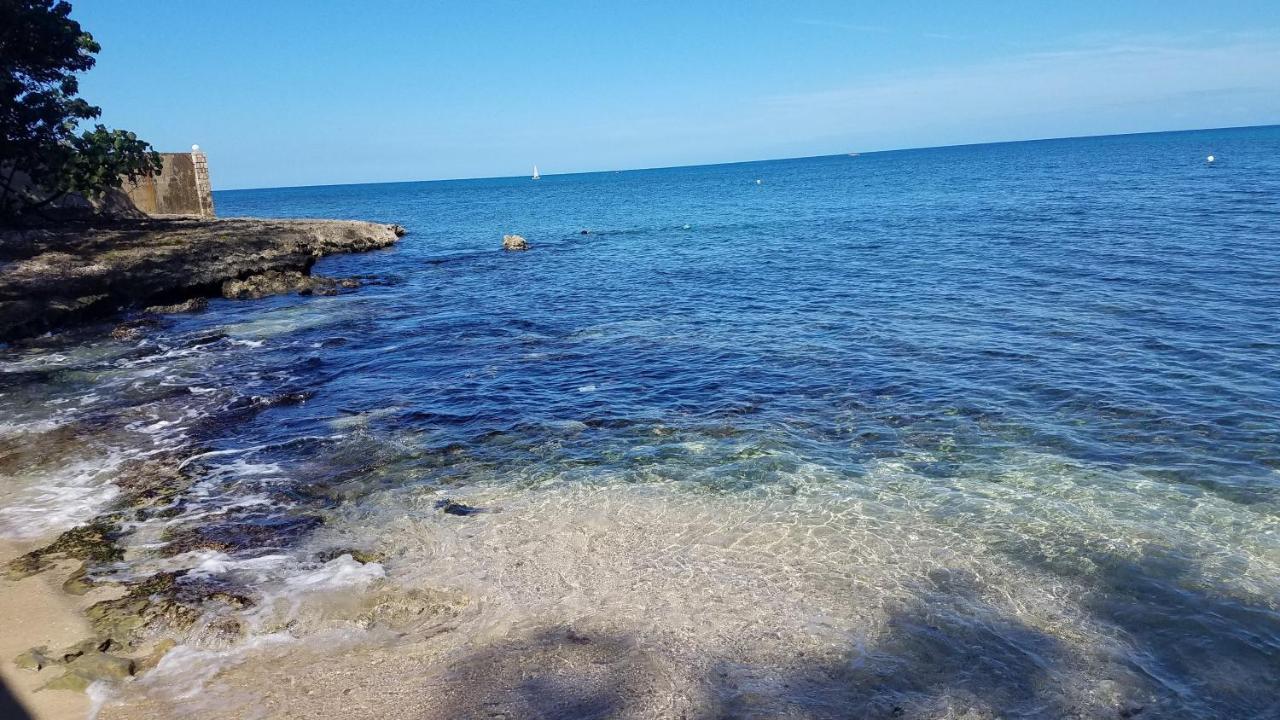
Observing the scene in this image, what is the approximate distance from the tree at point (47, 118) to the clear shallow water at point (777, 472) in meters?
12.5

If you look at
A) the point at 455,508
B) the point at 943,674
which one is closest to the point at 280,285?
the point at 455,508

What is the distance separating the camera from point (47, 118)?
105 ft

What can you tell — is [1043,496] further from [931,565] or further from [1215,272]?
[1215,272]

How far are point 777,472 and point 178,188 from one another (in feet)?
161

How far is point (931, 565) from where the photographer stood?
934 centimetres

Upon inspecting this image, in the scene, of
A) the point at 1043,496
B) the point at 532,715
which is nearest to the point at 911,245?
the point at 1043,496

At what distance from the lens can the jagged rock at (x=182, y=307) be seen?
28334 mm

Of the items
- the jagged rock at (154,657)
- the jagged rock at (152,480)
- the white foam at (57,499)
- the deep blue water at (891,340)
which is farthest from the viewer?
the deep blue water at (891,340)

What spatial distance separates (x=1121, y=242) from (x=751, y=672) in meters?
35.1

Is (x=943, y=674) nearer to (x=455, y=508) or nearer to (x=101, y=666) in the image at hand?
(x=455, y=508)

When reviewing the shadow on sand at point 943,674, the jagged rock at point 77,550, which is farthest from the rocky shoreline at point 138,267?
the shadow on sand at point 943,674

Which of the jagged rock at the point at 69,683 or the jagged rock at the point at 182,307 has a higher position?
the jagged rock at the point at 182,307

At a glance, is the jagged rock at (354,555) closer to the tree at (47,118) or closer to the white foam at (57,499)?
the white foam at (57,499)

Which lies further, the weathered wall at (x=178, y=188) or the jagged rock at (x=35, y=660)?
the weathered wall at (x=178, y=188)
